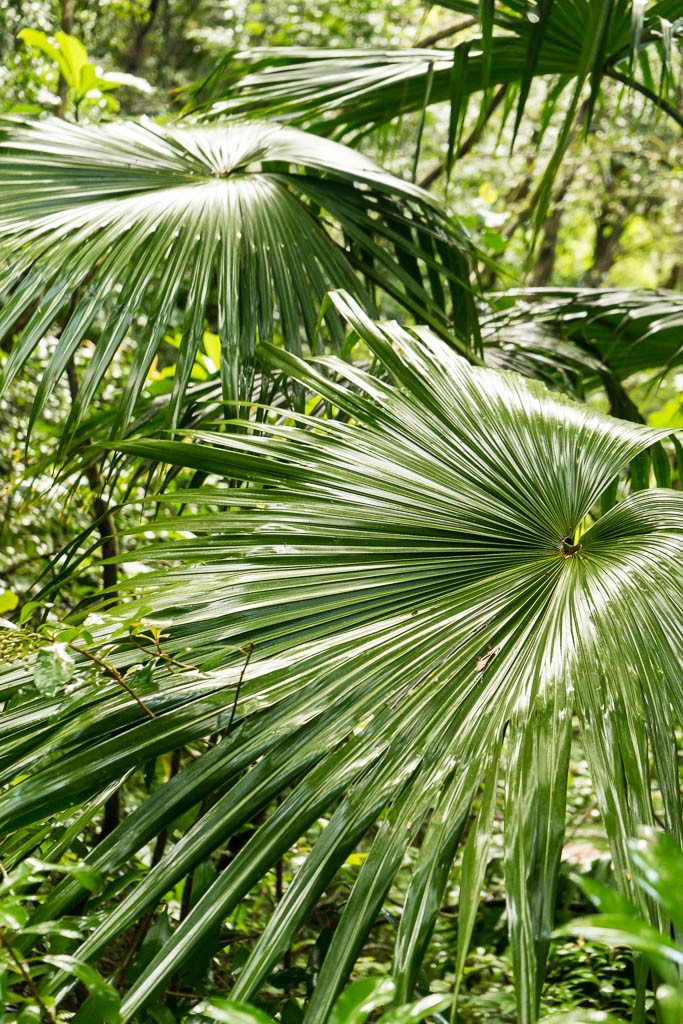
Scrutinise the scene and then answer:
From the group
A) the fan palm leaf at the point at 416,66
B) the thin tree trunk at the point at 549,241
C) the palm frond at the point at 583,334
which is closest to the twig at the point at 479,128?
the fan palm leaf at the point at 416,66

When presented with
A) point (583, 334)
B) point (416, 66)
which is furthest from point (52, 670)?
point (583, 334)

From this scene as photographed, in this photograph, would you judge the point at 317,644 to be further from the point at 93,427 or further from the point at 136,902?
the point at 93,427

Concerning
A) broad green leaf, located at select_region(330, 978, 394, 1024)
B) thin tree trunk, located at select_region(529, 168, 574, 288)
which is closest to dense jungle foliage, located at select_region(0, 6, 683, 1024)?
broad green leaf, located at select_region(330, 978, 394, 1024)

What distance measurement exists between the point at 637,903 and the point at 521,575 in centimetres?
39

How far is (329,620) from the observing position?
2.90ft

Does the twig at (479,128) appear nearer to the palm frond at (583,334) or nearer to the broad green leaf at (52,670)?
the palm frond at (583,334)

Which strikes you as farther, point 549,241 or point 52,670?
point 549,241

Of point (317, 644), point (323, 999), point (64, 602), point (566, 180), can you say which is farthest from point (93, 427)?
point (566, 180)

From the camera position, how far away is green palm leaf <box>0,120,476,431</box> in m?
1.34

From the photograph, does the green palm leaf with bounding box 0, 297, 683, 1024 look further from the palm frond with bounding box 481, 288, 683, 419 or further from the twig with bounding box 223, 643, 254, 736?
the palm frond with bounding box 481, 288, 683, 419

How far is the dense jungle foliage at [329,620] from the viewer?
65 centimetres

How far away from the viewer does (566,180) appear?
5.00m

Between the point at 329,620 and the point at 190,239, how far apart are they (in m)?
0.83

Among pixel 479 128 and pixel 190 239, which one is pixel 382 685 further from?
pixel 479 128
